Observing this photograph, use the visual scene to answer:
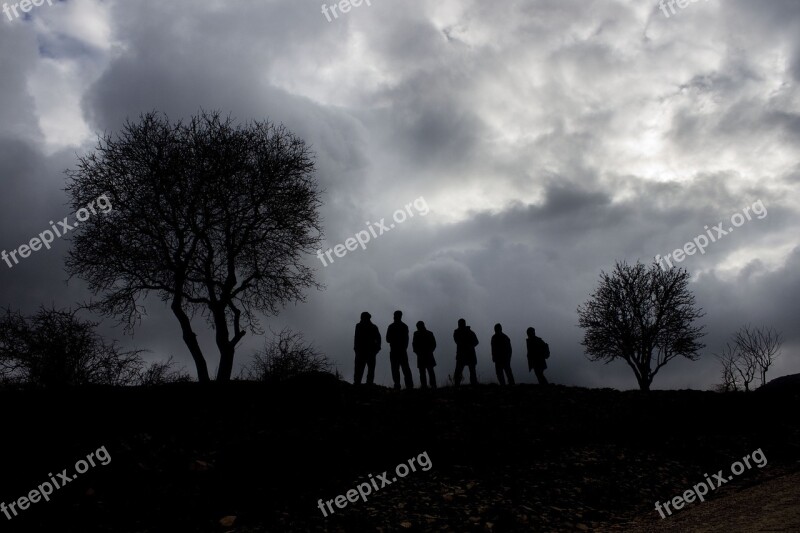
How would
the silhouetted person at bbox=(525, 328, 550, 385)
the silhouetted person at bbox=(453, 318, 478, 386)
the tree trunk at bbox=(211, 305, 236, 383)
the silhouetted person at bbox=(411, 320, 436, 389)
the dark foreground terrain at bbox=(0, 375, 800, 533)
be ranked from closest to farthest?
the dark foreground terrain at bbox=(0, 375, 800, 533) → the silhouetted person at bbox=(411, 320, 436, 389) → the silhouetted person at bbox=(453, 318, 478, 386) → the silhouetted person at bbox=(525, 328, 550, 385) → the tree trunk at bbox=(211, 305, 236, 383)

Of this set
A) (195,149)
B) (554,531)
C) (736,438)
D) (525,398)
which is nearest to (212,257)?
(195,149)

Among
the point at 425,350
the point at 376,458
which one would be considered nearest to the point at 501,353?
the point at 425,350

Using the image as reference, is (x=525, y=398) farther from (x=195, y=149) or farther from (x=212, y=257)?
(x=195, y=149)

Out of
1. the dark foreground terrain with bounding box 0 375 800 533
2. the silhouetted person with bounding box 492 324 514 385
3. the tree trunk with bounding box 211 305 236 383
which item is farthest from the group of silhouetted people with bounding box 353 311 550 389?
the tree trunk with bounding box 211 305 236 383

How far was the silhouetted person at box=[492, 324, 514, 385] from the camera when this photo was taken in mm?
16328

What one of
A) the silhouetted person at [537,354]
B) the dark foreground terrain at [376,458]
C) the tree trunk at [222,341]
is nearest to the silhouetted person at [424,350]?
the dark foreground terrain at [376,458]

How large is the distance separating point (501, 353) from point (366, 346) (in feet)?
15.5

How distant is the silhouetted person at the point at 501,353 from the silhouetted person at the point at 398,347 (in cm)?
316

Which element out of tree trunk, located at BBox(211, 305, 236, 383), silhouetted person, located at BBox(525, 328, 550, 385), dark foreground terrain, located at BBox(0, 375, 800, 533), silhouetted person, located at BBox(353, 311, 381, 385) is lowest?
dark foreground terrain, located at BBox(0, 375, 800, 533)

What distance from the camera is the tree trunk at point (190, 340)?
695 inches

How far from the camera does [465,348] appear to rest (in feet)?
52.6

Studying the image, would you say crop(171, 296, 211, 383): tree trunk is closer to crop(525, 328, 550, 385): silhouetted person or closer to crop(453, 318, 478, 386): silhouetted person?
crop(453, 318, 478, 386): silhouetted person

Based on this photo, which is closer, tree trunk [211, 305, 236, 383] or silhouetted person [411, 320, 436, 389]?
silhouetted person [411, 320, 436, 389]

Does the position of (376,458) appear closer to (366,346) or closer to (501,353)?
(366,346)
